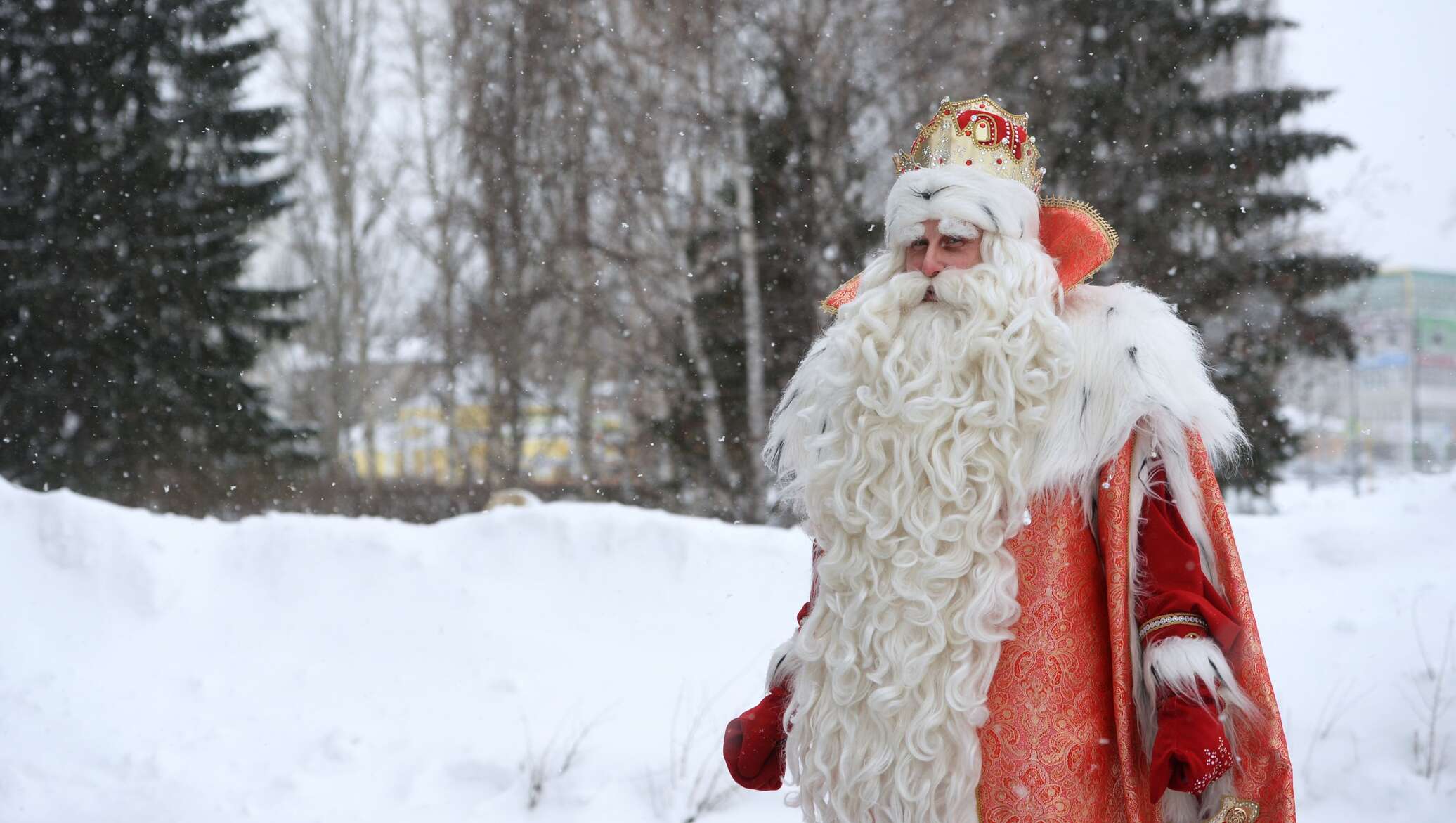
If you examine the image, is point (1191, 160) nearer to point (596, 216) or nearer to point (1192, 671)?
point (596, 216)

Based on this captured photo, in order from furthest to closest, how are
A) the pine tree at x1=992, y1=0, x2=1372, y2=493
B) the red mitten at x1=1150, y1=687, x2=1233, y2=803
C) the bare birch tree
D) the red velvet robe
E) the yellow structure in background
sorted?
1. the bare birch tree
2. the yellow structure in background
3. the pine tree at x1=992, y1=0, x2=1372, y2=493
4. the red velvet robe
5. the red mitten at x1=1150, y1=687, x2=1233, y2=803

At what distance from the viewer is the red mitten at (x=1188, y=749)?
1.67 m

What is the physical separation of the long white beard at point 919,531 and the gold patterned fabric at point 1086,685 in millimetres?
57

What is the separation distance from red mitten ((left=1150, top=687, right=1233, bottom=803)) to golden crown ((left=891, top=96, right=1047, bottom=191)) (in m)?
1.07

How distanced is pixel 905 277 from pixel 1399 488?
755cm

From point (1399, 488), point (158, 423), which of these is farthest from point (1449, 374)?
point (158, 423)

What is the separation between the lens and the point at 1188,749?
1685mm

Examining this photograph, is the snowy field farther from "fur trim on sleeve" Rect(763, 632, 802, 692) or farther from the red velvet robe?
the red velvet robe

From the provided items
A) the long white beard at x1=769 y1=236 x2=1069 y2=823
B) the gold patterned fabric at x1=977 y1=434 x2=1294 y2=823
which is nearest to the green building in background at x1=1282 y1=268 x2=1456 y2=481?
the gold patterned fabric at x1=977 y1=434 x2=1294 y2=823

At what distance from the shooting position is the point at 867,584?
1979mm

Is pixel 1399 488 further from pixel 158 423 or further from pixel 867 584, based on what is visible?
pixel 158 423

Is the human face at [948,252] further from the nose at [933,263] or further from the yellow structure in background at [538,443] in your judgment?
the yellow structure in background at [538,443]

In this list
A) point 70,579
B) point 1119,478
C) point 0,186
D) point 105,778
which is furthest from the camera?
point 0,186

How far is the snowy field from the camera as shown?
Answer: 14.3ft
